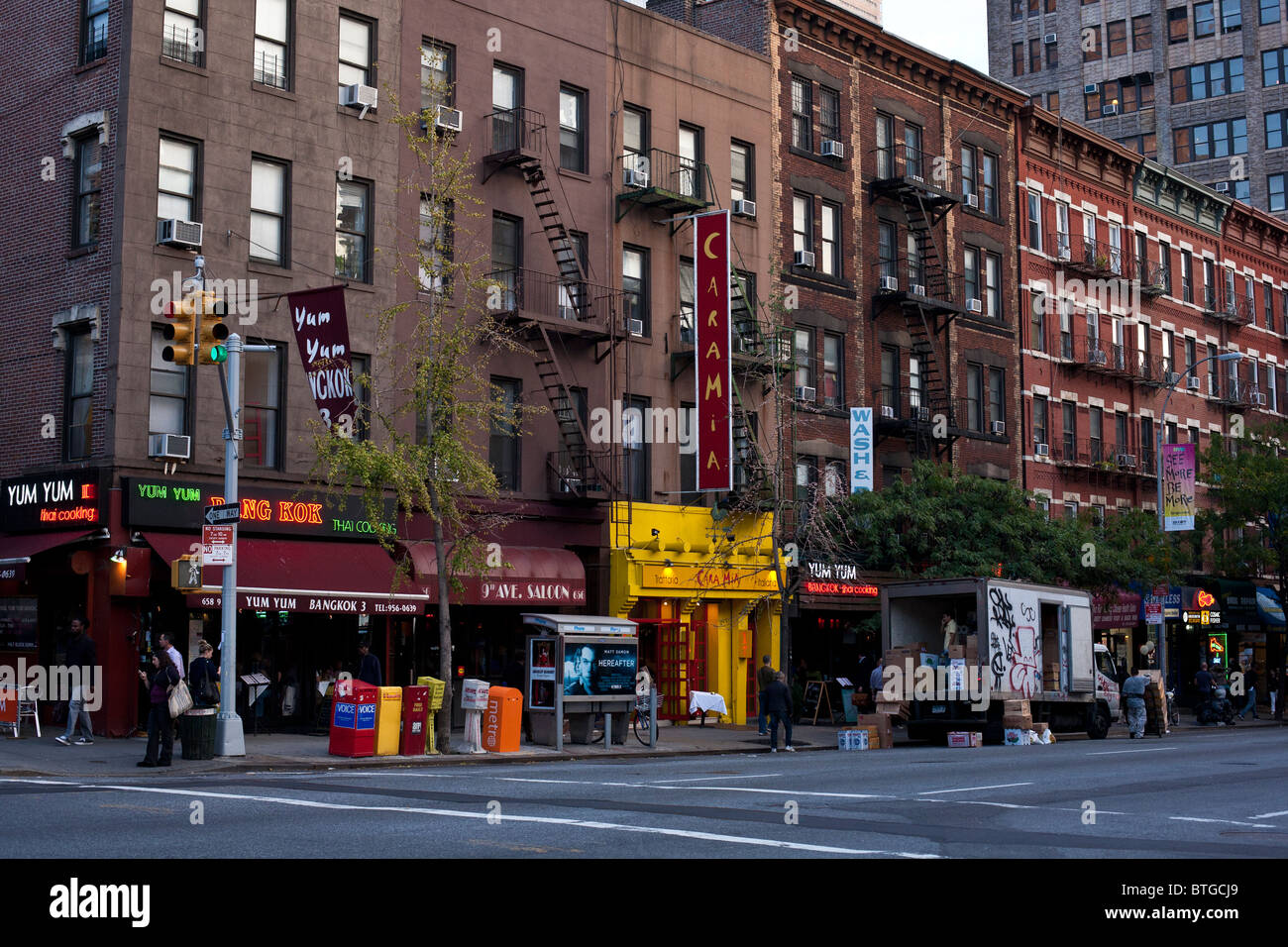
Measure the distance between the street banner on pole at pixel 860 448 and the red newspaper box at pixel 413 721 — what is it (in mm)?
18088

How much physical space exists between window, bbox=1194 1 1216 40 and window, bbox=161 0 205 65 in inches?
2506

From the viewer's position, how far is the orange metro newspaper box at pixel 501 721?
81.6 ft

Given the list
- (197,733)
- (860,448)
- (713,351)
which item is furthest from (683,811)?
(860,448)

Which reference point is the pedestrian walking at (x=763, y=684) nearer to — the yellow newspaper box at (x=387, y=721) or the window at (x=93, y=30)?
the yellow newspaper box at (x=387, y=721)

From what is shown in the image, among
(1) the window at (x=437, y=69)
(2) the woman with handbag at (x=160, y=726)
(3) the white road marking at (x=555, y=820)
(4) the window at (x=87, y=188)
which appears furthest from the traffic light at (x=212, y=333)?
(1) the window at (x=437, y=69)

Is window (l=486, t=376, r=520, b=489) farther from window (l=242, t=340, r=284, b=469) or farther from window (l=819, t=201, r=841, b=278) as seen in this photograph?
window (l=819, t=201, r=841, b=278)

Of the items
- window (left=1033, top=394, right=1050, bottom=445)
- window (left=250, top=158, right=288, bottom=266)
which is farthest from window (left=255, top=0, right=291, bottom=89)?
window (left=1033, top=394, right=1050, bottom=445)

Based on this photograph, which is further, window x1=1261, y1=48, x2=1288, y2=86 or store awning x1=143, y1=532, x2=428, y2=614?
window x1=1261, y1=48, x2=1288, y2=86

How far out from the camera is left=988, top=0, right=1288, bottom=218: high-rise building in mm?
75875

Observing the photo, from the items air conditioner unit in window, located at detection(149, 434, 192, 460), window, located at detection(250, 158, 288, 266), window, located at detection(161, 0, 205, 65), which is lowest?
air conditioner unit in window, located at detection(149, 434, 192, 460)

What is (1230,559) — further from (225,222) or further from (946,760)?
(225,222)

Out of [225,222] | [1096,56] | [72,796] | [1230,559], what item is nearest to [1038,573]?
[1230,559]

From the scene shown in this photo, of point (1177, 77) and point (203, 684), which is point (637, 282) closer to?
point (203, 684)

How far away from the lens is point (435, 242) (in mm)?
27188
